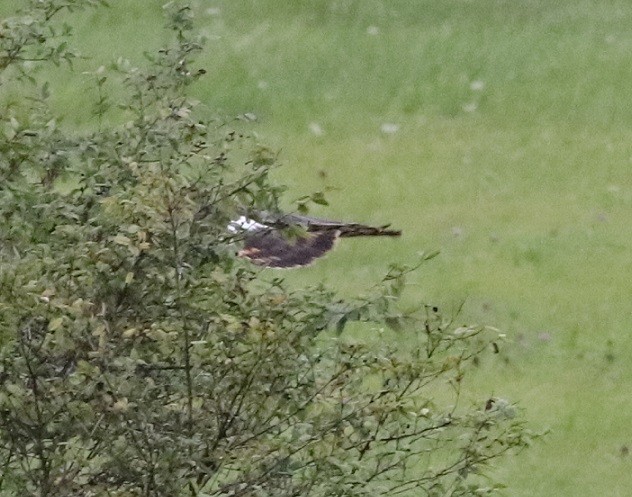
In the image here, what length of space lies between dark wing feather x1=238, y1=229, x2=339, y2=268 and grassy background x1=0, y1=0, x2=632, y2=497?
2068 mm

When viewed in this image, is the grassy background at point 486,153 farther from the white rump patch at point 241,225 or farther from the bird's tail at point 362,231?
the white rump patch at point 241,225

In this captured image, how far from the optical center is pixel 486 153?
15.1 meters

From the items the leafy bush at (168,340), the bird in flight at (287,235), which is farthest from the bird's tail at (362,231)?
the leafy bush at (168,340)

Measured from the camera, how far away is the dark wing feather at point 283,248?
4344 millimetres

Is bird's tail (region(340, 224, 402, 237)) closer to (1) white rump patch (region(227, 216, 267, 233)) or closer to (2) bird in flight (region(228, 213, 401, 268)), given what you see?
(2) bird in flight (region(228, 213, 401, 268))

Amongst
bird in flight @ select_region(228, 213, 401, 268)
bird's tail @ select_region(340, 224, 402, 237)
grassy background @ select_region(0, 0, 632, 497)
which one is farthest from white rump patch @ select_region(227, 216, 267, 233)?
grassy background @ select_region(0, 0, 632, 497)

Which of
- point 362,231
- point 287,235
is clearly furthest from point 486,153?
point 287,235

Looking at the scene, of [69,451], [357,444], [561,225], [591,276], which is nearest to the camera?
[69,451]

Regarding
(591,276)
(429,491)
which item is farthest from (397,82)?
(429,491)

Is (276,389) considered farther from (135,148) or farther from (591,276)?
(591,276)

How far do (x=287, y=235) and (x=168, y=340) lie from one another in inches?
17.7

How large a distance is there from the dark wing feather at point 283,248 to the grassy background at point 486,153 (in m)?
2.07

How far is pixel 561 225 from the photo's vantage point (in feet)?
41.2

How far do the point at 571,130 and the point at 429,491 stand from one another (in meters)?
11.4
